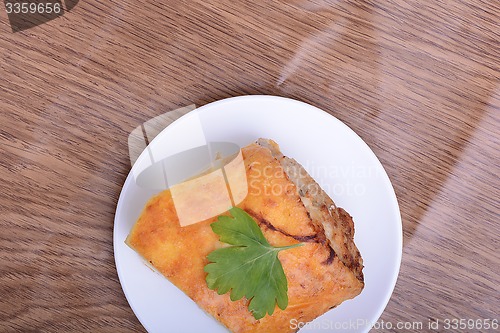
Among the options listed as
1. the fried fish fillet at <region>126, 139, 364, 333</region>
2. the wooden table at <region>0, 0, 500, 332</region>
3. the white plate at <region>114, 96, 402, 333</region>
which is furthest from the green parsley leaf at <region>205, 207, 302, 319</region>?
the wooden table at <region>0, 0, 500, 332</region>

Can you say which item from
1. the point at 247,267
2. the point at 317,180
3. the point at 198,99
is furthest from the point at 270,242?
the point at 198,99

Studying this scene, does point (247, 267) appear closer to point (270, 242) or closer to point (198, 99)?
point (270, 242)

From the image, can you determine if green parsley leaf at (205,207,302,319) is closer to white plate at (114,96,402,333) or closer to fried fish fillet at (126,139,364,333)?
fried fish fillet at (126,139,364,333)

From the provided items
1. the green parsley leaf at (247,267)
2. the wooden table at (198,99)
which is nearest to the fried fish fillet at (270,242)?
the green parsley leaf at (247,267)

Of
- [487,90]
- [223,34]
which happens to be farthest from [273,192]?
[487,90]

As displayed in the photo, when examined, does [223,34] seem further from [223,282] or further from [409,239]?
[409,239]

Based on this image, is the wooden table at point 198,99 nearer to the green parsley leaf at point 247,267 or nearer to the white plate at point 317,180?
the white plate at point 317,180
